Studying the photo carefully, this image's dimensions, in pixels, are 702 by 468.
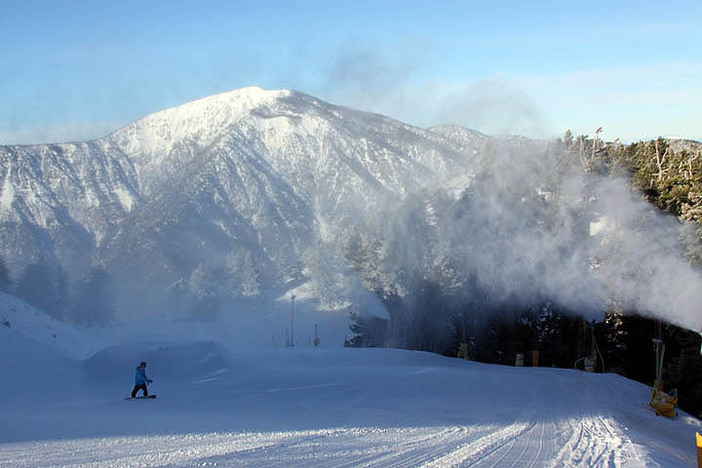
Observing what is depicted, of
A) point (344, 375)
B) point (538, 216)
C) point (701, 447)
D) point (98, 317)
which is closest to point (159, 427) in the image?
point (701, 447)

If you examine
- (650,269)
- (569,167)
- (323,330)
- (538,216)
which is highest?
(569,167)

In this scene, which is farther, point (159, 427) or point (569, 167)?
point (569, 167)

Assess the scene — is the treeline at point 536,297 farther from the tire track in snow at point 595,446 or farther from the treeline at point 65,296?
the treeline at point 65,296

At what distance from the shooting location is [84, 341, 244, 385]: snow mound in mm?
27359

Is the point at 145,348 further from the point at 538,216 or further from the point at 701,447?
the point at 538,216

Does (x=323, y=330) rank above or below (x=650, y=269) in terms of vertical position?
below

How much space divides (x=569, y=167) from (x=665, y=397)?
24.4m

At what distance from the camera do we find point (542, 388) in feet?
86.6

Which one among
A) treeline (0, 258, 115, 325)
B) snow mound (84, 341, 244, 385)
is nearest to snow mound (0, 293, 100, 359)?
snow mound (84, 341, 244, 385)

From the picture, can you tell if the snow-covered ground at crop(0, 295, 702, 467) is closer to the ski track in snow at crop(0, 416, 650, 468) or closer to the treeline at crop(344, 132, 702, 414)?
the ski track in snow at crop(0, 416, 650, 468)

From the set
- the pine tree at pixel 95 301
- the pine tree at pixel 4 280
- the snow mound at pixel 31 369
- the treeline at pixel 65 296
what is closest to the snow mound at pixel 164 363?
the snow mound at pixel 31 369

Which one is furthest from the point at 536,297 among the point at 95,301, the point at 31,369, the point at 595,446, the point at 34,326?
the point at 95,301

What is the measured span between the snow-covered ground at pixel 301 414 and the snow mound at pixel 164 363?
7cm

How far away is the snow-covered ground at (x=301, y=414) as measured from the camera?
11.9 m
